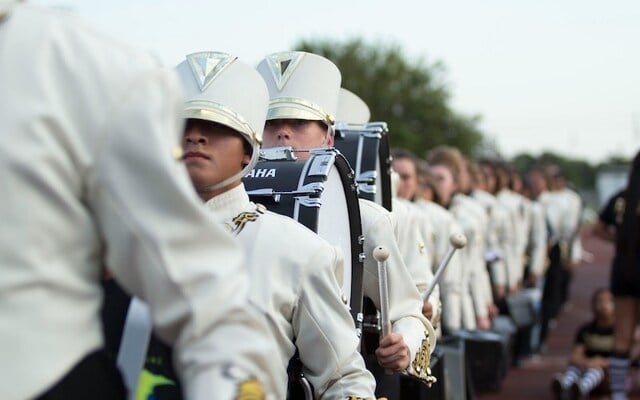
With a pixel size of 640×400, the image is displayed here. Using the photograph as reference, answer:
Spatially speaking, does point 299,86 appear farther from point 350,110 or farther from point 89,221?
point 89,221

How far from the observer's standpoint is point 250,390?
91.3 inches

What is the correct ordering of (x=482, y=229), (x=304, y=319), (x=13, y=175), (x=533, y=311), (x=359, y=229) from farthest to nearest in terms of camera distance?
(x=533, y=311), (x=482, y=229), (x=359, y=229), (x=304, y=319), (x=13, y=175)

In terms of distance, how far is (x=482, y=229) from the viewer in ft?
38.4

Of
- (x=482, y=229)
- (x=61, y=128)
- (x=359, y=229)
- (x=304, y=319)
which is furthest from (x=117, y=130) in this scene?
(x=482, y=229)

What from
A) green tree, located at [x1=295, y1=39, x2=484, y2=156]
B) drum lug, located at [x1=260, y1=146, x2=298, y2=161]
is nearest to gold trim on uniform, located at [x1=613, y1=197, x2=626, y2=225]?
drum lug, located at [x1=260, y1=146, x2=298, y2=161]

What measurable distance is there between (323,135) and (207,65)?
132 cm

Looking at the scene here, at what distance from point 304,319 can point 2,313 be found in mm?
1327

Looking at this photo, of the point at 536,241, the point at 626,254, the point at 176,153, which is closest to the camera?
the point at 176,153

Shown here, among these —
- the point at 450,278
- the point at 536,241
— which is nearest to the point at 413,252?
the point at 450,278

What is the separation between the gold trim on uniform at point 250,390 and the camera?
2297mm

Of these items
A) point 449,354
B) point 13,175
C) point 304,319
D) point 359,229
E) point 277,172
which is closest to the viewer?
point 13,175

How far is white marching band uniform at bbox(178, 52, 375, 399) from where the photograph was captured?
11.2 ft

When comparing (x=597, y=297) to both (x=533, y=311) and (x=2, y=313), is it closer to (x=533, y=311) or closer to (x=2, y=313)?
(x=533, y=311)

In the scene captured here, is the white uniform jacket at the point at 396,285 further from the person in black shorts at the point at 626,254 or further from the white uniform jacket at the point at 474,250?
the white uniform jacket at the point at 474,250
